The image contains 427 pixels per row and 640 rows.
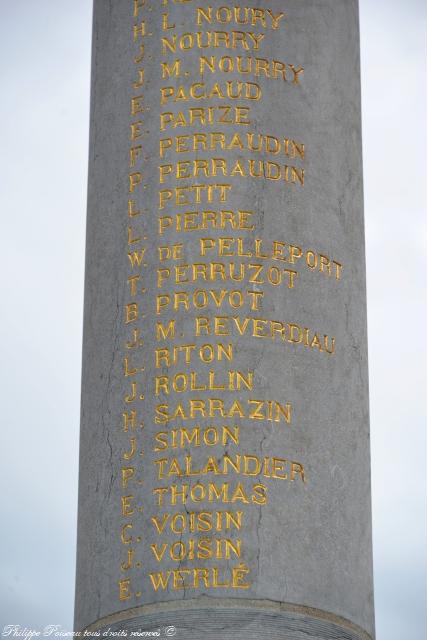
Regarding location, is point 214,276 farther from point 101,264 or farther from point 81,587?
Answer: point 81,587

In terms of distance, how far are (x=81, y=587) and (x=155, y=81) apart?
6.46 m

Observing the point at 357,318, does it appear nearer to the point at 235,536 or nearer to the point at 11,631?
the point at 235,536

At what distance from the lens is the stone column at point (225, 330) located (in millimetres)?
26469

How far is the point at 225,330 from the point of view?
27.3 meters

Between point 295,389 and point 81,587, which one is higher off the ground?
point 295,389

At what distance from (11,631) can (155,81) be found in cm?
713

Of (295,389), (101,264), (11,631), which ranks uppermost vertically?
(101,264)

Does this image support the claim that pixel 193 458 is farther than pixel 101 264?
No

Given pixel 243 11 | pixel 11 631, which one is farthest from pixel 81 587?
pixel 243 11

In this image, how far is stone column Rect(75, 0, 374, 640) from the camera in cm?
2647

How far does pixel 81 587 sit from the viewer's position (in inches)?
1079

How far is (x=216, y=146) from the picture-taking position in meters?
28.2

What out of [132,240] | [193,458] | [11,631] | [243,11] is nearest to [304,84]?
[243,11]

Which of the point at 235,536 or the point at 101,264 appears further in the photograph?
the point at 101,264
